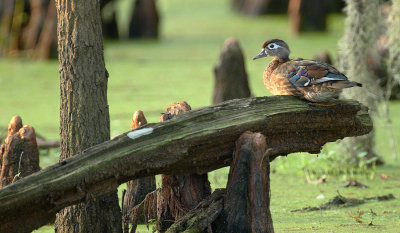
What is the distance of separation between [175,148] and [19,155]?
1361 millimetres

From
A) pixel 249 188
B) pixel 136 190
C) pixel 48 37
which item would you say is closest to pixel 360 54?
pixel 136 190

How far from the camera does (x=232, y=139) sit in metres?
3.82

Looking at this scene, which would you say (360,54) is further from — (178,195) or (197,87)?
(197,87)

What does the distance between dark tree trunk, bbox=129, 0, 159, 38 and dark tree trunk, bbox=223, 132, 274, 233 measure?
9858 millimetres

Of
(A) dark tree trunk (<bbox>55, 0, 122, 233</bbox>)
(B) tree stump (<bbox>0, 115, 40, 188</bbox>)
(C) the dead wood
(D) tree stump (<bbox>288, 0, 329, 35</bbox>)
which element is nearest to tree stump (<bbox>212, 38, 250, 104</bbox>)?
(B) tree stump (<bbox>0, 115, 40, 188</bbox>)

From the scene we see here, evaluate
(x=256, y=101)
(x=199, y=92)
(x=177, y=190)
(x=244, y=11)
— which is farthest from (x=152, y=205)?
(x=244, y=11)

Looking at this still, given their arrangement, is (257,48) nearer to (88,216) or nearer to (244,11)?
(244,11)

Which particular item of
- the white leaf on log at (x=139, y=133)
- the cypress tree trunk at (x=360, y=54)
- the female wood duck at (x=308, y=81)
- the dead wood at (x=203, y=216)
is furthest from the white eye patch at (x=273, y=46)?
the cypress tree trunk at (x=360, y=54)

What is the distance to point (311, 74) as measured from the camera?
4.08 meters

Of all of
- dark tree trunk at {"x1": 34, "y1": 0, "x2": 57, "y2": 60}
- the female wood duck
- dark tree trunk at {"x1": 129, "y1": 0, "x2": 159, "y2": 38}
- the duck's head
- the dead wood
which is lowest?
the dead wood

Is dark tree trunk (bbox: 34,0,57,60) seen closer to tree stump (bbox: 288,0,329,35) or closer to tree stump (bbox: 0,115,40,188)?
tree stump (bbox: 288,0,329,35)

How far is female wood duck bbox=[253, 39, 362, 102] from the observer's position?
13.3 ft

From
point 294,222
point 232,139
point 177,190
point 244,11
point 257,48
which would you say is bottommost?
point 294,222

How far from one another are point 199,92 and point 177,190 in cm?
570
